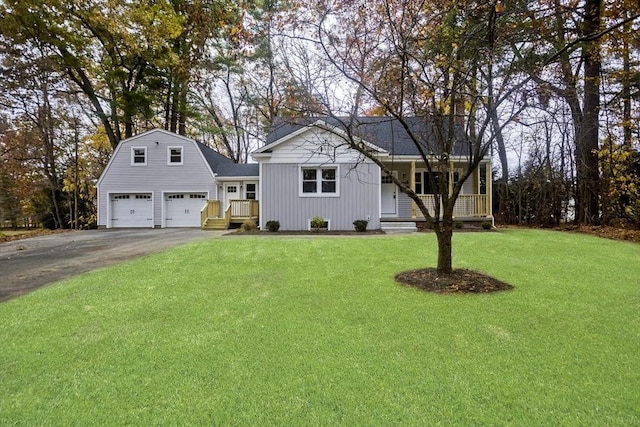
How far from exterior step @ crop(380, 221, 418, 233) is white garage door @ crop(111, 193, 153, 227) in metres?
13.4

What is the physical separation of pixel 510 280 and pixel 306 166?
384 inches

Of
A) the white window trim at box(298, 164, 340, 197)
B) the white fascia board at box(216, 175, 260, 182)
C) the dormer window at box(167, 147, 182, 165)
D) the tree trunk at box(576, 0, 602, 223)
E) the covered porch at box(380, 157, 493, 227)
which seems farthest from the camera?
the dormer window at box(167, 147, 182, 165)

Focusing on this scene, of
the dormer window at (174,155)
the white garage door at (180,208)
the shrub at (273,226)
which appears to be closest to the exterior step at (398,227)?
the shrub at (273,226)

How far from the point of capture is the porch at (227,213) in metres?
16.6

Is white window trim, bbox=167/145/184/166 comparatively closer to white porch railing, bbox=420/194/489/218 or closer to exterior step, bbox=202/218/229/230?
exterior step, bbox=202/218/229/230

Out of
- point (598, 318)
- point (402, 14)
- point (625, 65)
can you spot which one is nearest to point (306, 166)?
point (402, 14)

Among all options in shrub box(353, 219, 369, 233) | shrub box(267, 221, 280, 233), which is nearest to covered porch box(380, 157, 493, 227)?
shrub box(353, 219, 369, 233)

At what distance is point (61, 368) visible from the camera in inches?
112

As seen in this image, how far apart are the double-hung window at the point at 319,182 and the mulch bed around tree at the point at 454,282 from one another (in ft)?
27.6

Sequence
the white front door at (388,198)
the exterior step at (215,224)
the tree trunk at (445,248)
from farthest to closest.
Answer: the exterior step at (215,224) → the white front door at (388,198) → the tree trunk at (445,248)

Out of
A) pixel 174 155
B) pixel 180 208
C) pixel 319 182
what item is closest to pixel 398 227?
pixel 319 182

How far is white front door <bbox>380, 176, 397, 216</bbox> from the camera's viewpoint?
50.9 ft

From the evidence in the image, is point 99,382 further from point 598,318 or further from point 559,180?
point 559,180

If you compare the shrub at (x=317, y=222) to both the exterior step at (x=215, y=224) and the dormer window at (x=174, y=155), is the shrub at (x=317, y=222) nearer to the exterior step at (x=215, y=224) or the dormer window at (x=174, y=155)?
the exterior step at (x=215, y=224)
